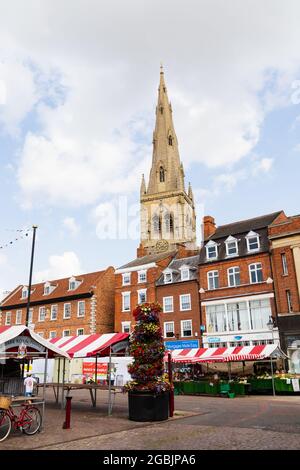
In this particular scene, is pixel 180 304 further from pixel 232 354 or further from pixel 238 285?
pixel 232 354

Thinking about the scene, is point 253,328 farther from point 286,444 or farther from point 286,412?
point 286,444

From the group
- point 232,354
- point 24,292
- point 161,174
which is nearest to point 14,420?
point 232,354

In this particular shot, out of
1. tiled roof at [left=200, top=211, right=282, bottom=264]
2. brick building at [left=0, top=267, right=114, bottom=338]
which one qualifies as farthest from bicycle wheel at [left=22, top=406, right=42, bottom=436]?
brick building at [left=0, top=267, right=114, bottom=338]

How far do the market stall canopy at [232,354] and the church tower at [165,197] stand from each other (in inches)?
2035

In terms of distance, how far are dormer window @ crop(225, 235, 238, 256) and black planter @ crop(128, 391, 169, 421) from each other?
2505 centimetres

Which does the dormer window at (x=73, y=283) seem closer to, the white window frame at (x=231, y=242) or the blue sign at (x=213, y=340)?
the blue sign at (x=213, y=340)

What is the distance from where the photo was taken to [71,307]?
4734cm

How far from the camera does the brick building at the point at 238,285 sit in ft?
114

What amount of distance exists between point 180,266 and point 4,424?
33.0 meters

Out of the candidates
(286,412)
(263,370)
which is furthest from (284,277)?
(286,412)

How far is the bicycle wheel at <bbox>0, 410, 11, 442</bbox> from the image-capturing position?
35.3ft

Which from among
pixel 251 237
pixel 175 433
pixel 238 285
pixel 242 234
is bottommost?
pixel 175 433

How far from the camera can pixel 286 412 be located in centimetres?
1661

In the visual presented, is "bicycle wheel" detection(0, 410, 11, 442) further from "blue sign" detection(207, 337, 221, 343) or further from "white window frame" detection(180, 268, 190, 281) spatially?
"white window frame" detection(180, 268, 190, 281)
